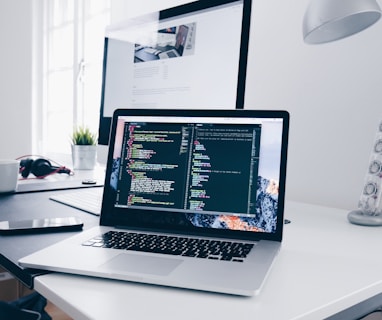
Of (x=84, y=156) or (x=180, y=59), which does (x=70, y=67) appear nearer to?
(x=84, y=156)

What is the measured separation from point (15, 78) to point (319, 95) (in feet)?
8.04

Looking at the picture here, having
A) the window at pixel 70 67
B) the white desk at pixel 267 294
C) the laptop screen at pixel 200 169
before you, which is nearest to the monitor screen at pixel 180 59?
the laptop screen at pixel 200 169

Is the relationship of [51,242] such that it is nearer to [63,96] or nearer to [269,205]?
[269,205]

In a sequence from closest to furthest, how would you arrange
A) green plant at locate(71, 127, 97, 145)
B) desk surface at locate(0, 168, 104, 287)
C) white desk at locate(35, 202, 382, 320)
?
white desk at locate(35, 202, 382, 320) < desk surface at locate(0, 168, 104, 287) < green plant at locate(71, 127, 97, 145)

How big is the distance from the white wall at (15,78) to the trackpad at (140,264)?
260 cm

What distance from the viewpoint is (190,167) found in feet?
2.40

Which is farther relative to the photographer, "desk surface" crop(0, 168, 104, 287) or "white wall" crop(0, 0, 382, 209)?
"white wall" crop(0, 0, 382, 209)

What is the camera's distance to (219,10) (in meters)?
0.87

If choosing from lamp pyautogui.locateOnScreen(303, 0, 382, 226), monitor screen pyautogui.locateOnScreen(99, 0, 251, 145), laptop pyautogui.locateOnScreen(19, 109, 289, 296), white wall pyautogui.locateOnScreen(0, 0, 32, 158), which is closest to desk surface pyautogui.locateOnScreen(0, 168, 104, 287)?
laptop pyautogui.locateOnScreen(19, 109, 289, 296)

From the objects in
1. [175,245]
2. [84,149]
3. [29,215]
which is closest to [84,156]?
[84,149]

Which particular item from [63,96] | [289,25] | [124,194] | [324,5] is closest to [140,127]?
[124,194]

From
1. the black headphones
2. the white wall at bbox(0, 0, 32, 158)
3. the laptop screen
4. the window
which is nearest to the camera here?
the laptop screen

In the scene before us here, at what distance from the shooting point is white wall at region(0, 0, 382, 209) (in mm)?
955

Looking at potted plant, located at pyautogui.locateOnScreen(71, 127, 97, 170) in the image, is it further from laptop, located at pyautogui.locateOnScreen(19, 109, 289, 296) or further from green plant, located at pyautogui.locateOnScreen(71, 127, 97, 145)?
laptop, located at pyautogui.locateOnScreen(19, 109, 289, 296)
